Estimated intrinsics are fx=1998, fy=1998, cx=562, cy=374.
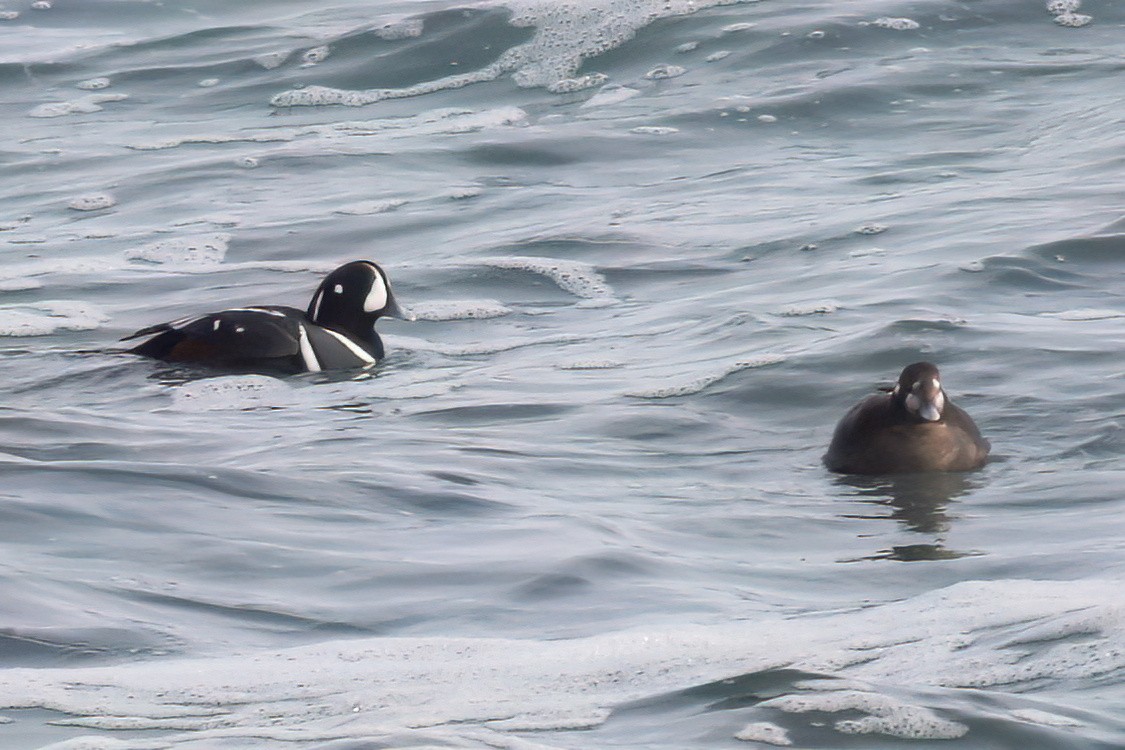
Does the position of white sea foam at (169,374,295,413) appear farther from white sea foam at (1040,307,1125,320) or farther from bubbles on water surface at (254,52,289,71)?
bubbles on water surface at (254,52,289,71)

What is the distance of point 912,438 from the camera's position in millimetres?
7203

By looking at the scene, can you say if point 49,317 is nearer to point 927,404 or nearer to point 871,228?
point 871,228

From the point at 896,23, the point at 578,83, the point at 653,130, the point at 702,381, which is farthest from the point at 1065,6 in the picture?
the point at 702,381

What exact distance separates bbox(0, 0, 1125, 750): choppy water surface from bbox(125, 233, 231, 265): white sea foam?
0.05 metres

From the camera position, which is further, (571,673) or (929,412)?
(929,412)

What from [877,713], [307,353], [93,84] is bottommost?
[307,353]

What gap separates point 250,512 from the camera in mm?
6039

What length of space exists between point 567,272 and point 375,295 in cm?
157

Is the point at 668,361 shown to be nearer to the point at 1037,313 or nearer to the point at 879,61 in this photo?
the point at 1037,313

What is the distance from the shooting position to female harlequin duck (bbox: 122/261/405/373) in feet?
29.8

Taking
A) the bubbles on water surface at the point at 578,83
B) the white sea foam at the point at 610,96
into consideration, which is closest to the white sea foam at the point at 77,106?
the bubbles on water surface at the point at 578,83

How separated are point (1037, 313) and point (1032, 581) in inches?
172

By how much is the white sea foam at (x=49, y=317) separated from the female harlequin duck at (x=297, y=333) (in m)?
0.48

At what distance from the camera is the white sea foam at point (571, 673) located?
4020mm
